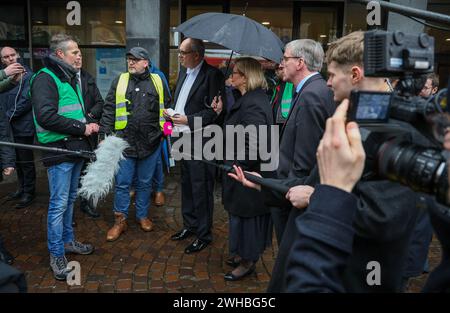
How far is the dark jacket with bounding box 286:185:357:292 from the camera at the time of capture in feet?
3.73

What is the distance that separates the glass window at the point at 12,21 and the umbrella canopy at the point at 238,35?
7.25 m

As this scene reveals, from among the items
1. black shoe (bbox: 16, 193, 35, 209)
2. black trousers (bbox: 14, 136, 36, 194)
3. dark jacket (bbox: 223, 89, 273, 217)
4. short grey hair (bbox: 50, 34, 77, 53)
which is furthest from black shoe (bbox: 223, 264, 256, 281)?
black trousers (bbox: 14, 136, 36, 194)

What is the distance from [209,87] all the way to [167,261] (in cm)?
187

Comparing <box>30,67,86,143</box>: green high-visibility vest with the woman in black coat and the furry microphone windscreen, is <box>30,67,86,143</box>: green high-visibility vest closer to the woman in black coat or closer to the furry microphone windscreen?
the furry microphone windscreen

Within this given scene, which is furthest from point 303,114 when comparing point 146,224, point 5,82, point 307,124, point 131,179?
point 5,82

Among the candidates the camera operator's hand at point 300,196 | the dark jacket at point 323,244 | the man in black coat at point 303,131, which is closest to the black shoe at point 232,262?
the man in black coat at point 303,131

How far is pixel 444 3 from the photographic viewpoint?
26.8 ft

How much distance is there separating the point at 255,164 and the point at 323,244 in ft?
8.82

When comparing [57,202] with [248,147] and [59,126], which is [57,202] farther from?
[248,147]

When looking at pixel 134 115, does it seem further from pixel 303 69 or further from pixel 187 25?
pixel 303 69

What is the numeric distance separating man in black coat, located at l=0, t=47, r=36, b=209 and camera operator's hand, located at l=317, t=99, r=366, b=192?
16.9 ft

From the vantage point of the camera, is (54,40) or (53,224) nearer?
(53,224)

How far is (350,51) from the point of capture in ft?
6.67

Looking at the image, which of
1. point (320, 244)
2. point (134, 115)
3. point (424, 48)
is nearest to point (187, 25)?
point (134, 115)
